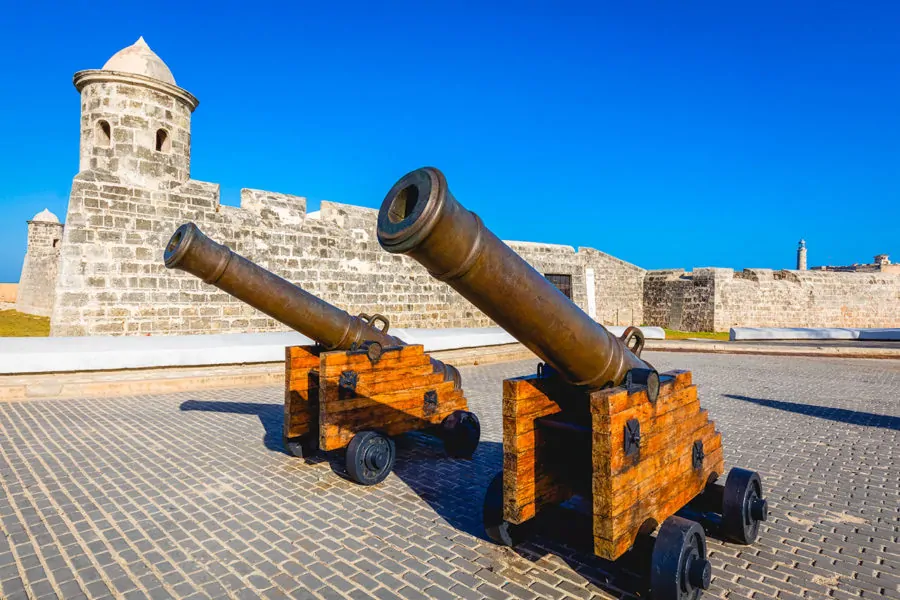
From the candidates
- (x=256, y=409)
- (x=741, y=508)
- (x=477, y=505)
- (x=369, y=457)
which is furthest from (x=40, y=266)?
(x=741, y=508)

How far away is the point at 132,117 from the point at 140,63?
1.06 meters

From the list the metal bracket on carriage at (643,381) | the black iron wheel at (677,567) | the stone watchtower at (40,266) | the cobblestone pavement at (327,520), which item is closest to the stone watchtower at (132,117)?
the cobblestone pavement at (327,520)

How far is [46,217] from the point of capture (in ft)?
77.5

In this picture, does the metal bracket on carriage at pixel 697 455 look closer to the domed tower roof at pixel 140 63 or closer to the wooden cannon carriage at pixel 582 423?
the wooden cannon carriage at pixel 582 423

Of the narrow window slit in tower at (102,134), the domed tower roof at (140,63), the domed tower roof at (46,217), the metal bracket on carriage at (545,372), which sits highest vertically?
the domed tower roof at (140,63)

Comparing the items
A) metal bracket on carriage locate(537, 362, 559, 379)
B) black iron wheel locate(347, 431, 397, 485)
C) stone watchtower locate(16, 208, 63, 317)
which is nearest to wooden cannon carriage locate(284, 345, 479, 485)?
black iron wheel locate(347, 431, 397, 485)

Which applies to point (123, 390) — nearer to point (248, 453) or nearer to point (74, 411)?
point (74, 411)

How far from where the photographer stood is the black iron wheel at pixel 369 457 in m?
4.16

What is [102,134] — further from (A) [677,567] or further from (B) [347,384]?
(A) [677,567]

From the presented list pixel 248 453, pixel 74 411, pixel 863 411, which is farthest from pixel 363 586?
pixel 863 411

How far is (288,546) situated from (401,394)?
1.86 m

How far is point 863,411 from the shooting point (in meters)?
7.02

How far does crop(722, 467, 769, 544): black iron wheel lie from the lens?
3068 mm

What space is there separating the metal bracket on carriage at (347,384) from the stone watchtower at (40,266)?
22.2m
